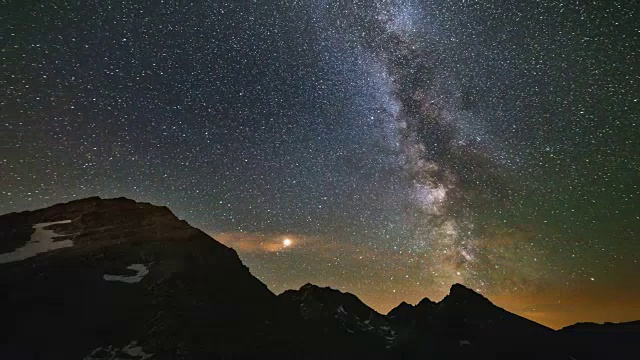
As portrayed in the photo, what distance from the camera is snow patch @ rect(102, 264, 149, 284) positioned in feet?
287

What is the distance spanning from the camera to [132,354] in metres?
71.9

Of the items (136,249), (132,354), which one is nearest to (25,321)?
(132,354)

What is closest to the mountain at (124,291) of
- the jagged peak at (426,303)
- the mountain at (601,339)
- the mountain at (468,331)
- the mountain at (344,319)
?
the mountain at (344,319)

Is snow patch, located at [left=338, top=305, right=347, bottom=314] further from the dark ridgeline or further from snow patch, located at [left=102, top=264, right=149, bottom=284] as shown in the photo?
snow patch, located at [left=102, top=264, right=149, bottom=284]

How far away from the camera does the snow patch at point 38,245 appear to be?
86.6m

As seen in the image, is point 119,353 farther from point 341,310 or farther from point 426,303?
point 426,303

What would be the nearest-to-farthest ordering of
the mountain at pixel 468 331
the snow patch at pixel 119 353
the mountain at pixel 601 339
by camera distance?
the snow patch at pixel 119 353
the mountain at pixel 468 331
the mountain at pixel 601 339

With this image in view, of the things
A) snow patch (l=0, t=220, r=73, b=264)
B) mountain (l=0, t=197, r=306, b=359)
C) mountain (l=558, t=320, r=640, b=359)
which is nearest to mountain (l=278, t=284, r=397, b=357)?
mountain (l=0, t=197, r=306, b=359)

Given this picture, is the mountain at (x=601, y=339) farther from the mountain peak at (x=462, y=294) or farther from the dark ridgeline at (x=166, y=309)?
the mountain peak at (x=462, y=294)

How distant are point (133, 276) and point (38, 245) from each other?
87.5 ft

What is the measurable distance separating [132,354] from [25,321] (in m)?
20.9

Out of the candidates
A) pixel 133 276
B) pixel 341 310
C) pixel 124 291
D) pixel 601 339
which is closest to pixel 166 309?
pixel 124 291

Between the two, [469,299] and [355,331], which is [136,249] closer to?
[355,331]

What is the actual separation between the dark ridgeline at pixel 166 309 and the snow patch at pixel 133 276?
45cm
